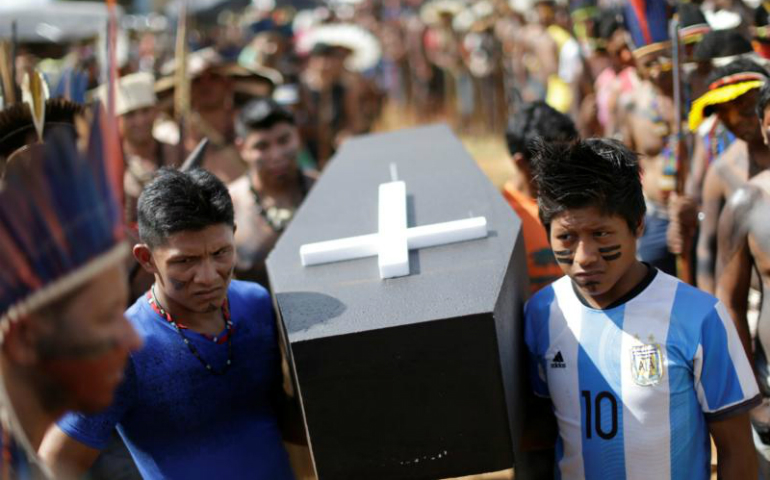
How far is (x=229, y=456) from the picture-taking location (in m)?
2.43

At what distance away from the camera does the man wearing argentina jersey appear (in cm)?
217

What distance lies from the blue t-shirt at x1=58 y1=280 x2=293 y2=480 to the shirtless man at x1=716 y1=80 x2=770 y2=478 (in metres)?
1.44

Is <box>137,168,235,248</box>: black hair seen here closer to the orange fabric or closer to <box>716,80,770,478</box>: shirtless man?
the orange fabric

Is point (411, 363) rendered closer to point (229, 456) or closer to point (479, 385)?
point (479, 385)

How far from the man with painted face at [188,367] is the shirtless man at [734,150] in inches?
70.8

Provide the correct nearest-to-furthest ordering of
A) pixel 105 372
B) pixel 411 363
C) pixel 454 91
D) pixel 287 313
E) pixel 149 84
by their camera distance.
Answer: pixel 105 372 < pixel 411 363 < pixel 287 313 < pixel 149 84 < pixel 454 91

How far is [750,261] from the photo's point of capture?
282 centimetres

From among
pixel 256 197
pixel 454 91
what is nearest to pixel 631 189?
pixel 256 197

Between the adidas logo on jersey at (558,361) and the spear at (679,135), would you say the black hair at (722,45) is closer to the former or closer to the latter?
the spear at (679,135)

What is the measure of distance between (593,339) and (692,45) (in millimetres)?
2769

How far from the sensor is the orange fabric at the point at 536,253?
3.32 meters

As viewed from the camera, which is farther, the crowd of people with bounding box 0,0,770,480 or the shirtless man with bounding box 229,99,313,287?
the shirtless man with bounding box 229,99,313,287

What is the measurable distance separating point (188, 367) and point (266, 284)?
59.2 inches

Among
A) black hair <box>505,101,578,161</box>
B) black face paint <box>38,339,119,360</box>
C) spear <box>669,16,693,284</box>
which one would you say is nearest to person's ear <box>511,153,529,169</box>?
black hair <box>505,101,578,161</box>
